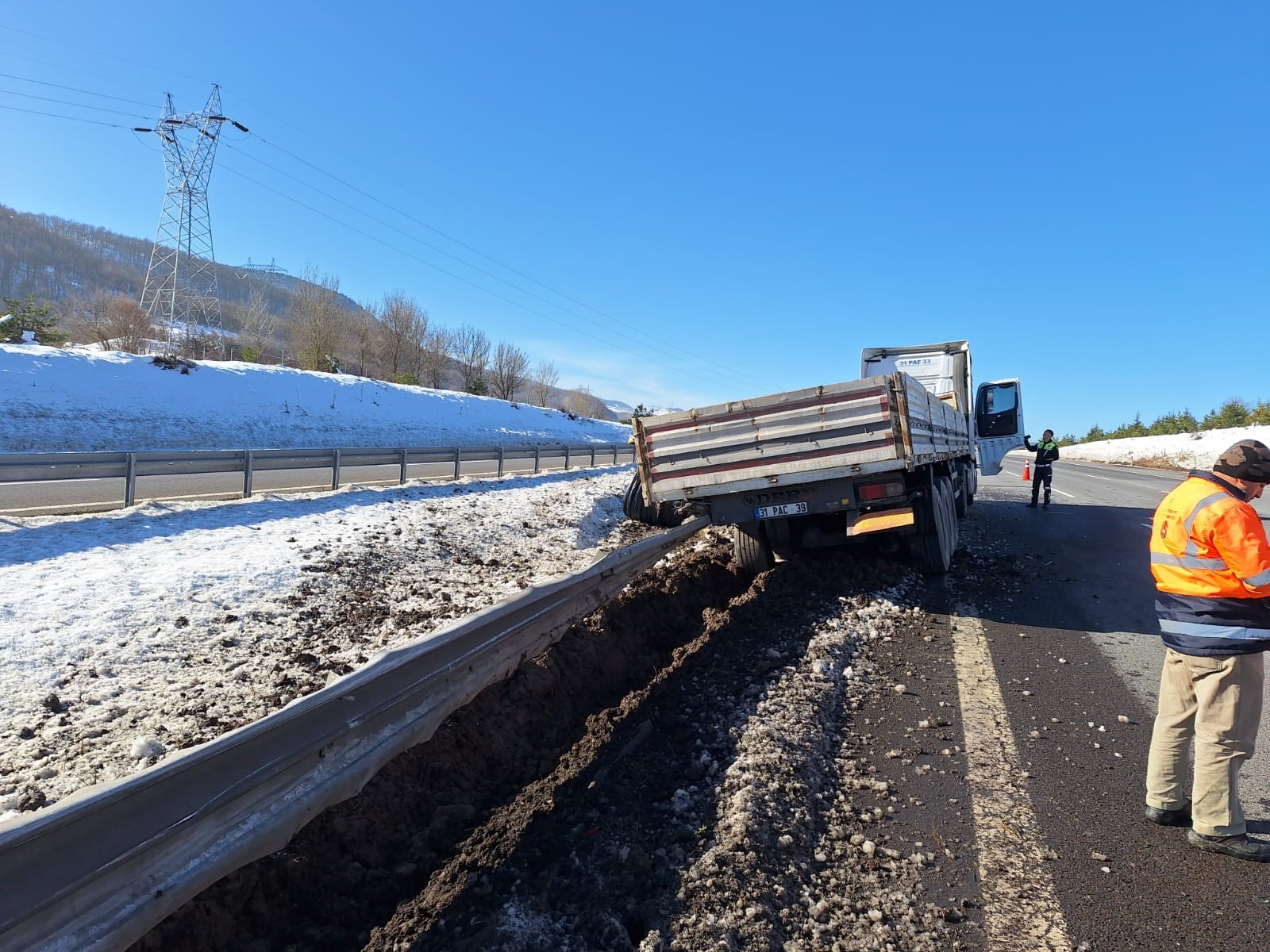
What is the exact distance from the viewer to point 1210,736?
299cm

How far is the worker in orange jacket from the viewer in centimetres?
291

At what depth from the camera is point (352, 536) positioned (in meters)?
7.76

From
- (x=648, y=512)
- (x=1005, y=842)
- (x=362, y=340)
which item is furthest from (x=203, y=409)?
(x=362, y=340)

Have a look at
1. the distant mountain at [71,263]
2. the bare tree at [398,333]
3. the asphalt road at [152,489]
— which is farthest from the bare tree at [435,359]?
the distant mountain at [71,263]

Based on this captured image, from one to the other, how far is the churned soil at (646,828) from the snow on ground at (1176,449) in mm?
37937

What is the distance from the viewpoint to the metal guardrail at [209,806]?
161 centimetres

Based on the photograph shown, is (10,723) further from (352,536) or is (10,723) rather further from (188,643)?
(352,536)

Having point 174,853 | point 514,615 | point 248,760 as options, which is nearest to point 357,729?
point 248,760

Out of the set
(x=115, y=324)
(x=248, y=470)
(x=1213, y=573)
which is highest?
(x=115, y=324)

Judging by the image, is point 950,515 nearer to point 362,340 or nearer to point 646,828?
point 646,828

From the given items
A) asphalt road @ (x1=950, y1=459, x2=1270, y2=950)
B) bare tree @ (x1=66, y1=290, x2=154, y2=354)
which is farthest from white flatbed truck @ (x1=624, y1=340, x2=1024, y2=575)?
bare tree @ (x1=66, y1=290, x2=154, y2=354)

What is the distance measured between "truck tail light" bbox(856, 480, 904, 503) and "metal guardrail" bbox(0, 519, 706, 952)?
427 cm

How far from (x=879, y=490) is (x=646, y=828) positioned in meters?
4.40

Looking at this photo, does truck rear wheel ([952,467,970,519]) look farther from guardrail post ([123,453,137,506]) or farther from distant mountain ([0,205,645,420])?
distant mountain ([0,205,645,420])
